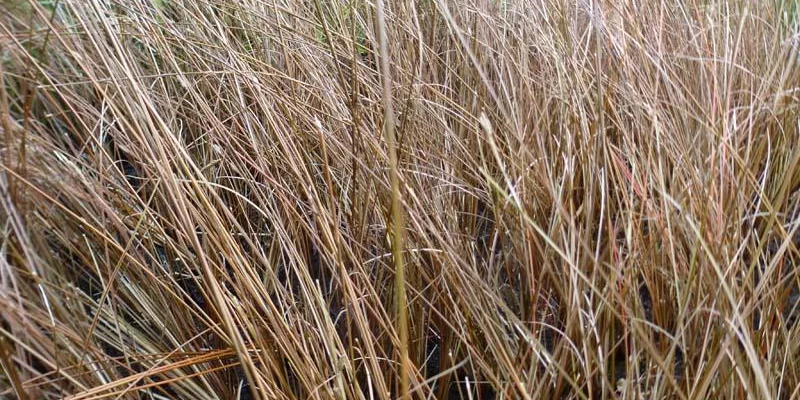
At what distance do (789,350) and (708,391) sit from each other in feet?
0.34

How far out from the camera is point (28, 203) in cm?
83

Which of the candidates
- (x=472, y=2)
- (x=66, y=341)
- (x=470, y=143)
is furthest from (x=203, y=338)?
(x=472, y=2)

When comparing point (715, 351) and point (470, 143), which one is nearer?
point (715, 351)

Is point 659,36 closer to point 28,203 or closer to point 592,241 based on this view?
point 592,241

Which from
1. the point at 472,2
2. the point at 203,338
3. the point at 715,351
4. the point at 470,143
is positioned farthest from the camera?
the point at 472,2

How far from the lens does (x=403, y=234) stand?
972 millimetres

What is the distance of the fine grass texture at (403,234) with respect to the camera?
0.81m

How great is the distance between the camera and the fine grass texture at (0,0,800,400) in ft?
2.67

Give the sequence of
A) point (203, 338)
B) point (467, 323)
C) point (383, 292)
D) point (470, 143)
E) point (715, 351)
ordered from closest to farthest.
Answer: point (715, 351) → point (467, 323) → point (203, 338) → point (383, 292) → point (470, 143)

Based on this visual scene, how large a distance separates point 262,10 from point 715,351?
0.95m

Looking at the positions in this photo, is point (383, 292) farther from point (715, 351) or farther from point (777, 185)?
point (777, 185)

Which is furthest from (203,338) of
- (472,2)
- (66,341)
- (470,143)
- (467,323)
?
(472,2)

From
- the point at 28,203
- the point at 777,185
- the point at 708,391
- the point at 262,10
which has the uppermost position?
the point at 262,10

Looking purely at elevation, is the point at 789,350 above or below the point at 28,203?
below
